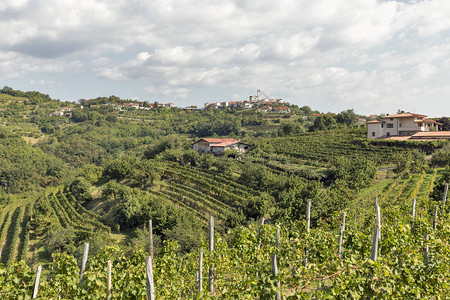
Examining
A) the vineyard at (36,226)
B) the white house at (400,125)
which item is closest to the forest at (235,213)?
the vineyard at (36,226)

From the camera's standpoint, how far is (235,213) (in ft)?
82.6

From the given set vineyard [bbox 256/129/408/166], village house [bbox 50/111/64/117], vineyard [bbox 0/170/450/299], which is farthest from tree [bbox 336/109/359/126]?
village house [bbox 50/111/64/117]

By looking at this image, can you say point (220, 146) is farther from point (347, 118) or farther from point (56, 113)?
point (56, 113)

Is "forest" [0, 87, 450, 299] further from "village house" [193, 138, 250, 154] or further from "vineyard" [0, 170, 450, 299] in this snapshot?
"village house" [193, 138, 250, 154]

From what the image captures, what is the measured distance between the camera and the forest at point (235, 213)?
553 cm

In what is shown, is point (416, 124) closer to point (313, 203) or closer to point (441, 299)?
point (313, 203)

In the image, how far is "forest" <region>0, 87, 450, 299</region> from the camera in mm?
5531

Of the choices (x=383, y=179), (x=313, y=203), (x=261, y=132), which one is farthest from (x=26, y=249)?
(x=261, y=132)

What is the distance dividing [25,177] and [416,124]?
88349mm

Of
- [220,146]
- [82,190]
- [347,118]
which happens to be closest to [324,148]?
[220,146]

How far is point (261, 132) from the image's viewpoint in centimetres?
8288

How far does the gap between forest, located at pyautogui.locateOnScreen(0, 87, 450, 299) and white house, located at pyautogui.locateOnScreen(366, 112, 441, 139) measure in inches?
127

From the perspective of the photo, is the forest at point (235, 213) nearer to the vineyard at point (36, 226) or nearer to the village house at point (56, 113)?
the vineyard at point (36, 226)

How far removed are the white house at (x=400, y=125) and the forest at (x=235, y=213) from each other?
10.6 ft
